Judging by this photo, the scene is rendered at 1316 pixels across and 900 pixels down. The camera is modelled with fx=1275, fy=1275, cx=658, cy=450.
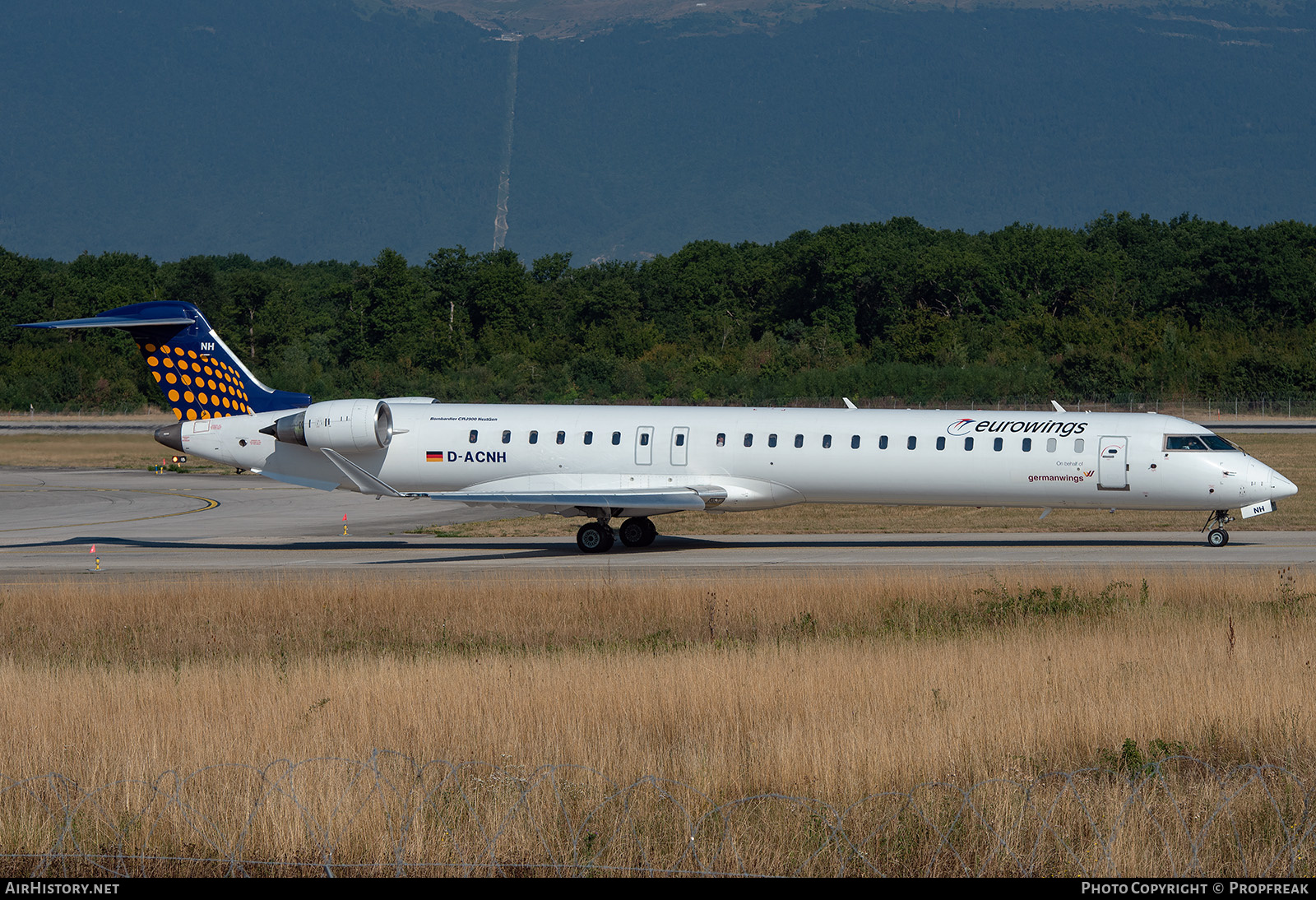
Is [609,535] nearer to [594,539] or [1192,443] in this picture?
[594,539]

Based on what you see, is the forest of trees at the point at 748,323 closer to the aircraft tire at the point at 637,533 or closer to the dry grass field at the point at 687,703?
the aircraft tire at the point at 637,533

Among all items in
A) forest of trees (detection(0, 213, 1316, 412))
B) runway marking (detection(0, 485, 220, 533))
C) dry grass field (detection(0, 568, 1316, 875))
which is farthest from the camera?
forest of trees (detection(0, 213, 1316, 412))

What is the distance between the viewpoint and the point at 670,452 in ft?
92.0

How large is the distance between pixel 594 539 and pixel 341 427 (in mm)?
6195

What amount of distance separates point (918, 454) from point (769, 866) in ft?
64.0

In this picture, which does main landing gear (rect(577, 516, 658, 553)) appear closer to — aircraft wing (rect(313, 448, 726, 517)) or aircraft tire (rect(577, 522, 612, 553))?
aircraft tire (rect(577, 522, 612, 553))

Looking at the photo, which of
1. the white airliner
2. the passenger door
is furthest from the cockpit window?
the passenger door

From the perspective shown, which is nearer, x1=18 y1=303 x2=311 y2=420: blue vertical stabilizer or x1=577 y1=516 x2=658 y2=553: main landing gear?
x1=577 y1=516 x2=658 y2=553: main landing gear

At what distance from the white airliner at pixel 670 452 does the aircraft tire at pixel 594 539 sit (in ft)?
0.08

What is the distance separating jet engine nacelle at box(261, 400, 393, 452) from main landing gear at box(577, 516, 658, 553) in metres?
5.07

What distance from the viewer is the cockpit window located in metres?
26.4

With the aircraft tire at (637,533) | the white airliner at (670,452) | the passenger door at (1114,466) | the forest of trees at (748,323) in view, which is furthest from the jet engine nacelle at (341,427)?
the forest of trees at (748,323)

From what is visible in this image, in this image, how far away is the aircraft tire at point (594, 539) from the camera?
92.8 ft

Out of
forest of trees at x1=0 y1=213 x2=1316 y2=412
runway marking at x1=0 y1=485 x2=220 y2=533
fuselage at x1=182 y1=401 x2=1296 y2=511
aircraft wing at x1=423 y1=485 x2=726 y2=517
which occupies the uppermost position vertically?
forest of trees at x1=0 y1=213 x2=1316 y2=412
